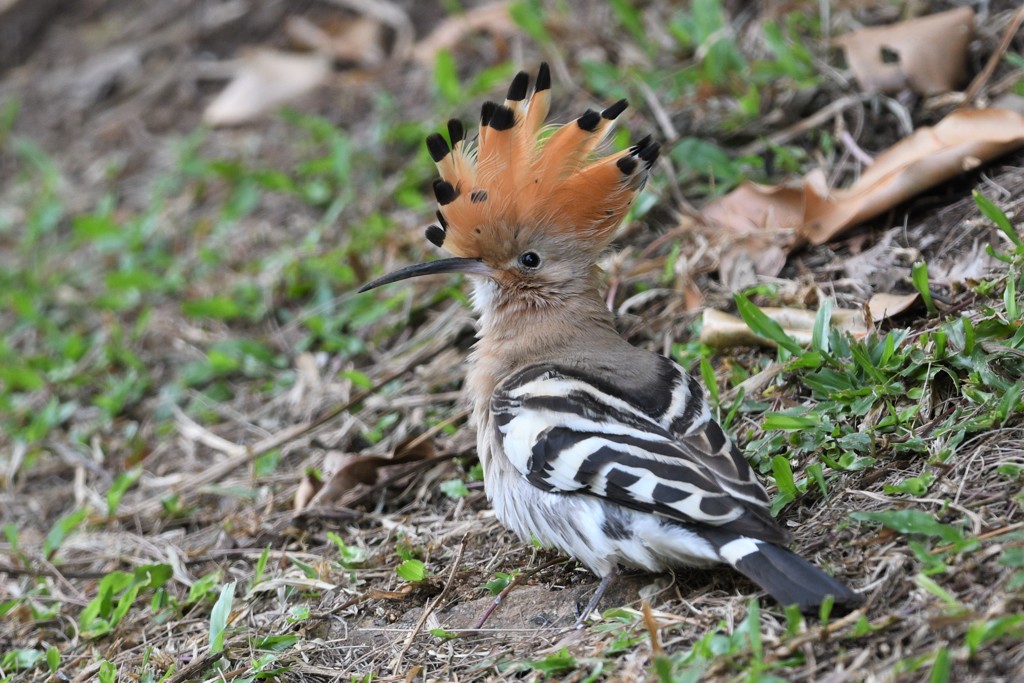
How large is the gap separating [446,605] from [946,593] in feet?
4.61

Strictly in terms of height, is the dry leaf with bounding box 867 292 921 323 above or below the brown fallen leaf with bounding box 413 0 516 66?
below

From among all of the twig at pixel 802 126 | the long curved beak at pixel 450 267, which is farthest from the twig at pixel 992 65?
the long curved beak at pixel 450 267

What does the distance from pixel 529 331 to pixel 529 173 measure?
516mm

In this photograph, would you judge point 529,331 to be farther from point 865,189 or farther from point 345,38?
point 345,38

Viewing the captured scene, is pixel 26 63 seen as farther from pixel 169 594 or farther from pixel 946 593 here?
pixel 946 593

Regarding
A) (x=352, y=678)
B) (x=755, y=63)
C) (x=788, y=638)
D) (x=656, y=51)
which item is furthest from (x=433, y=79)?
(x=788, y=638)

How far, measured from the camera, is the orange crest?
11.1ft

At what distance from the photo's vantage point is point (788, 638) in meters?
2.46

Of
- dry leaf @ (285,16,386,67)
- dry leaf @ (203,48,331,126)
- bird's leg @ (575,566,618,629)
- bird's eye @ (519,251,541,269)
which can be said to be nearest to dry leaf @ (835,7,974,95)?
bird's eye @ (519,251,541,269)

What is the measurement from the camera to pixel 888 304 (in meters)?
3.56

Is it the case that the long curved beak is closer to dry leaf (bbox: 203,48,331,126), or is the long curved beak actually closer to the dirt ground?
the dirt ground

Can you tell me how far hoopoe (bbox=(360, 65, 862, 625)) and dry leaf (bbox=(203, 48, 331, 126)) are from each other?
356 cm

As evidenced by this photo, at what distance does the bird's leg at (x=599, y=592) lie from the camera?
2.89 metres

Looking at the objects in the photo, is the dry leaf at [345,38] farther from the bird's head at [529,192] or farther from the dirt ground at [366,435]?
the bird's head at [529,192]
